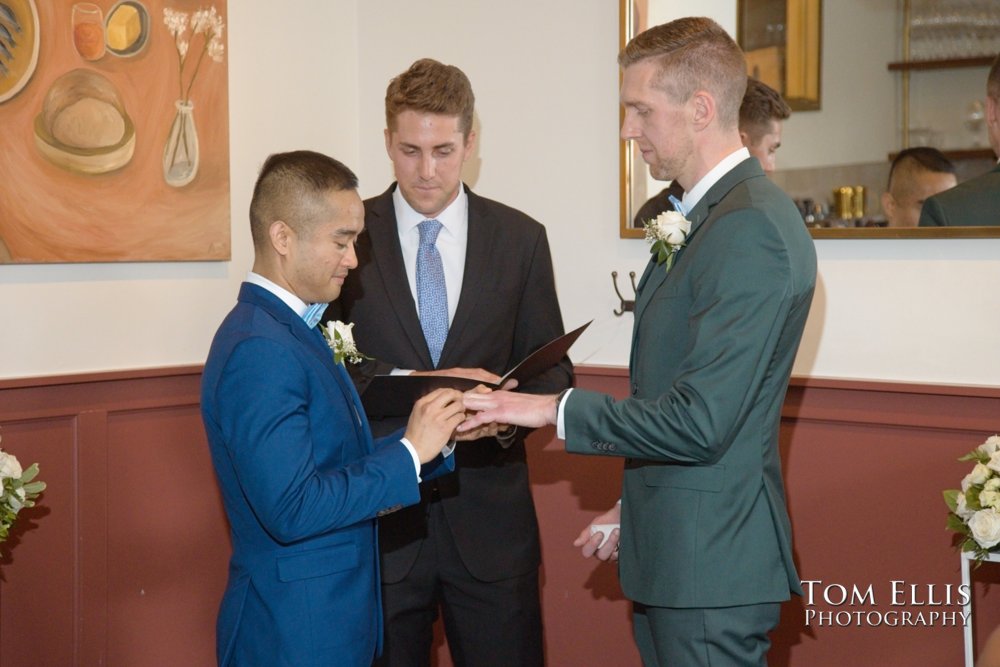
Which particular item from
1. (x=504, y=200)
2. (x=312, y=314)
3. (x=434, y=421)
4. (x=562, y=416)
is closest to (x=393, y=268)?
(x=312, y=314)

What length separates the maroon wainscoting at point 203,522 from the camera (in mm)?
3193

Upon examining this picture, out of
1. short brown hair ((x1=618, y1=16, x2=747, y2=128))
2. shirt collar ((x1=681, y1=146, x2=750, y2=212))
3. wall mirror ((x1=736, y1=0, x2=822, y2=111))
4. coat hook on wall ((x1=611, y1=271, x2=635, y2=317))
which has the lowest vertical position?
coat hook on wall ((x1=611, y1=271, x2=635, y2=317))

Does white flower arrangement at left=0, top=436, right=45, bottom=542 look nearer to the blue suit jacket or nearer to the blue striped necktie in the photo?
the blue suit jacket

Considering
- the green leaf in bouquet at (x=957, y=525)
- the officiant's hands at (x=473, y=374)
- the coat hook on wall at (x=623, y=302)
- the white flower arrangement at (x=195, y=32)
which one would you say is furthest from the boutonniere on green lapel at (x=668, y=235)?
the white flower arrangement at (x=195, y=32)

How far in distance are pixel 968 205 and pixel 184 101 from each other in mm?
2520

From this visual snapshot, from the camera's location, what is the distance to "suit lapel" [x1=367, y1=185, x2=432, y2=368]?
294cm

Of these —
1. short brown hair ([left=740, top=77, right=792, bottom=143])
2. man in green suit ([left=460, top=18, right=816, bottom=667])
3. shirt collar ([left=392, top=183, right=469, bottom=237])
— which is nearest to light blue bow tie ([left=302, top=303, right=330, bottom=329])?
man in green suit ([left=460, top=18, right=816, bottom=667])

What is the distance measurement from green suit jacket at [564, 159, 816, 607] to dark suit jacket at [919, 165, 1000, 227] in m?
1.14

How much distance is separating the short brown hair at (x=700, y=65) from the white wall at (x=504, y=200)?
1186mm

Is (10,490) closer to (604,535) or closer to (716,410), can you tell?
(604,535)

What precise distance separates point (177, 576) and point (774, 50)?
2637 mm

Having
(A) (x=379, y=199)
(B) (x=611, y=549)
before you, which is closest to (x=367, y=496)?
(B) (x=611, y=549)

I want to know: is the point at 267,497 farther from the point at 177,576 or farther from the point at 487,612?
the point at 177,576

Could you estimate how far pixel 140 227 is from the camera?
3.54 m
